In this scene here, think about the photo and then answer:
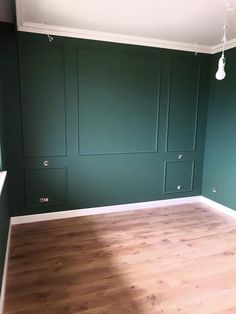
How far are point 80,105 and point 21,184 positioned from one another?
134 centimetres

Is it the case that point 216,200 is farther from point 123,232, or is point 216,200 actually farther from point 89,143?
point 89,143

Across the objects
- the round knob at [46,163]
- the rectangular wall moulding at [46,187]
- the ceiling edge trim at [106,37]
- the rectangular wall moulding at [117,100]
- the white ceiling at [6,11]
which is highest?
the white ceiling at [6,11]

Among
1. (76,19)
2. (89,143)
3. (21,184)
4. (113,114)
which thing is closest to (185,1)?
(76,19)

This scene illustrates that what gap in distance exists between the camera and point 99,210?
365 cm

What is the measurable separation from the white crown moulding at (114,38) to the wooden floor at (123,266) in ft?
8.21

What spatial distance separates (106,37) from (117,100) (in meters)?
0.85

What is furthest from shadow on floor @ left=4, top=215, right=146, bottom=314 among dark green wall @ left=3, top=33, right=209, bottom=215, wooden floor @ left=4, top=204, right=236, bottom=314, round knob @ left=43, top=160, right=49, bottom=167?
round knob @ left=43, top=160, right=49, bottom=167

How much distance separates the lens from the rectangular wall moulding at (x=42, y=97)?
3.09 m

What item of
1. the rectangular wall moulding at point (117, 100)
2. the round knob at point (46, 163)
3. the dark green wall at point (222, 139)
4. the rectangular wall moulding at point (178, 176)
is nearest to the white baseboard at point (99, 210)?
the rectangular wall moulding at point (178, 176)

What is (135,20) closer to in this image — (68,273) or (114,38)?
(114,38)

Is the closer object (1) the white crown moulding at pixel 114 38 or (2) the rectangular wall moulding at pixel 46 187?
(1) the white crown moulding at pixel 114 38

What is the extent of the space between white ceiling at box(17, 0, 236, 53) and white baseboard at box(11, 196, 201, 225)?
7.94ft

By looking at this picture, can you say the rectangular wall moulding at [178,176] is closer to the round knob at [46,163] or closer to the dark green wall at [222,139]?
the dark green wall at [222,139]

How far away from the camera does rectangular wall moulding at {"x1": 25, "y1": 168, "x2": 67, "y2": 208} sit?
3.28 metres
